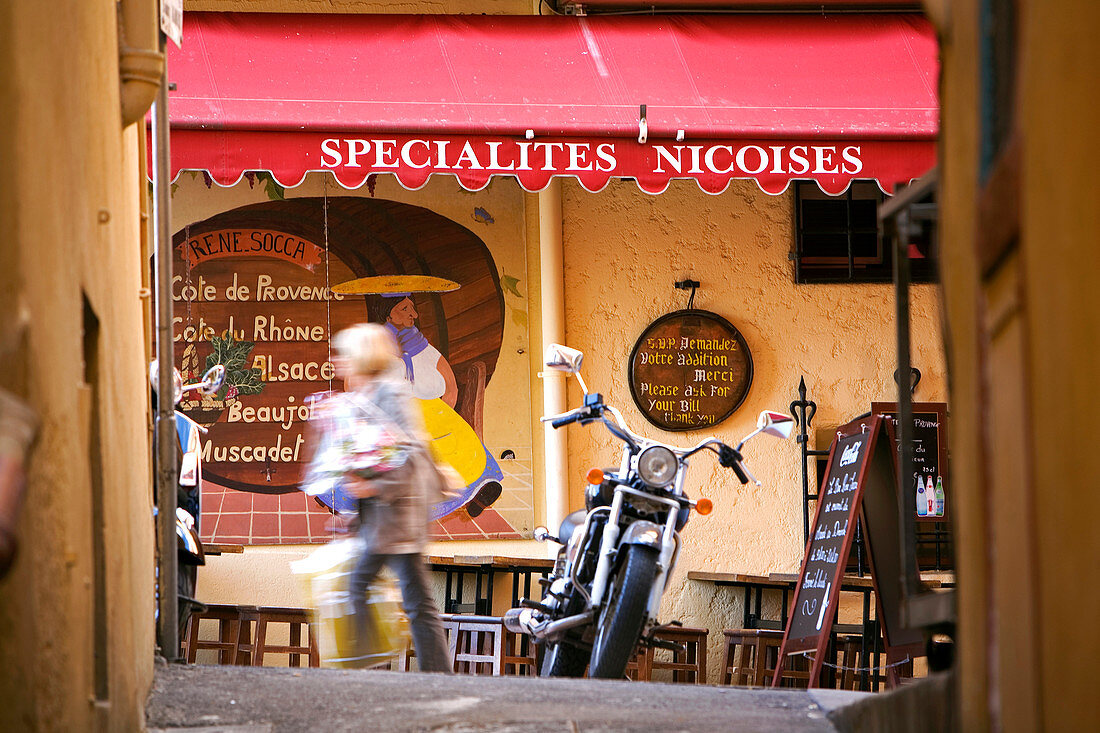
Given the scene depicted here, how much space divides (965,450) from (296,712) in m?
2.16

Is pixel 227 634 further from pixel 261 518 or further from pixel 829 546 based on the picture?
pixel 829 546

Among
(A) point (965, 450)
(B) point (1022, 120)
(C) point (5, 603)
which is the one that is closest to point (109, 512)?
(C) point (5, 603)

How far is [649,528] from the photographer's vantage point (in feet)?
17.2

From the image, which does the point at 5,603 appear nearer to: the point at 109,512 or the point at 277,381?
the point at 109,512

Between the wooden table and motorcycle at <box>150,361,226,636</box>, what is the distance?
1.39m

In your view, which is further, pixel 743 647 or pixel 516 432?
pixel 516 432

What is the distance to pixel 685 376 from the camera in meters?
8.09

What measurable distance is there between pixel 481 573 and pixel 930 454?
2.88 m

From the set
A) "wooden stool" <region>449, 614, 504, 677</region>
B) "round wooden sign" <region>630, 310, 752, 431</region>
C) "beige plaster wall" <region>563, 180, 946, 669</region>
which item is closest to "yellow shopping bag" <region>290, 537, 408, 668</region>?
"wooden stool" <region>449, 614, 504, 677</region>

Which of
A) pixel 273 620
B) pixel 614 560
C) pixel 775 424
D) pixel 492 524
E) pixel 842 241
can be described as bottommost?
pixel 273 620

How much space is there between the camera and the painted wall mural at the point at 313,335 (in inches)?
304

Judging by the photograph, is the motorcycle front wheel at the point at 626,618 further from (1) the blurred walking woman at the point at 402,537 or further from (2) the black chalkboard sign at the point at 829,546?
(2) the black chalkboard sign at the point at 829,546

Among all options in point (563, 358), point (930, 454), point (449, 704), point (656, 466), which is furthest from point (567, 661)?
point (930, 454)

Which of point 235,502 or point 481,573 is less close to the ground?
point 235,502
